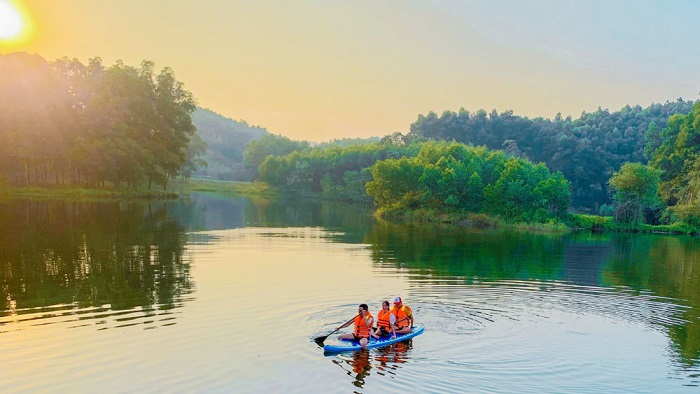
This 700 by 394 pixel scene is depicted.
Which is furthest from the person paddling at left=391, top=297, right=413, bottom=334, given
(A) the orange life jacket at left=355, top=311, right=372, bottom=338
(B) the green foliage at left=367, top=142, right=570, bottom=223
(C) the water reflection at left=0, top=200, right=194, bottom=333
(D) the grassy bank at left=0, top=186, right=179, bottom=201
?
(D) the grassy bank at left=0, top=186, right=179, bottom=201

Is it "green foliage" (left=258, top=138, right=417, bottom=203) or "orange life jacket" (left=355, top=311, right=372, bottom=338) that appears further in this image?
"green foliage" (left=258, top=138, right=417, bottom=203)

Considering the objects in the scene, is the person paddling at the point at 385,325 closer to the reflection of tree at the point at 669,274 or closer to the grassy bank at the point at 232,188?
Answer: the reflection of tree at the point at 669,274

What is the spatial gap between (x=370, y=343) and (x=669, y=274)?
28.8m

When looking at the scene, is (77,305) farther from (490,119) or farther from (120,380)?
(490,119)

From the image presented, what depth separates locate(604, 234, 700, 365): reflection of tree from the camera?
24.0 metres

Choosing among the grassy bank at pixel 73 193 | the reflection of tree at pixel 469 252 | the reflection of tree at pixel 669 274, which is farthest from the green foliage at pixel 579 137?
the grassy bank at pixel 73 193

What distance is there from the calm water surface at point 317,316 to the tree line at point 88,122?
44889 millimetres

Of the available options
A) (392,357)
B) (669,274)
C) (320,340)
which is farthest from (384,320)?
(669,274)

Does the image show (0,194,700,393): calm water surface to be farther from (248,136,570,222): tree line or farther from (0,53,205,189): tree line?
(0,53,205,189): tree line

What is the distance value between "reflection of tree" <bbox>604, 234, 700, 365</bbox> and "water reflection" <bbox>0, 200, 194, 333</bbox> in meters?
19.5

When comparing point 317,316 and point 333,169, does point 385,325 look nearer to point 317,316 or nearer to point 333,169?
point 317,316

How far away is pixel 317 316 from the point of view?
80.6 feet

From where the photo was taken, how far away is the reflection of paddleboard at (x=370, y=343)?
19.7 metres

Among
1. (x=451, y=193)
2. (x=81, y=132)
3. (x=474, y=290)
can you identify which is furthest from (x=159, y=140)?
(x=474, y=290)
